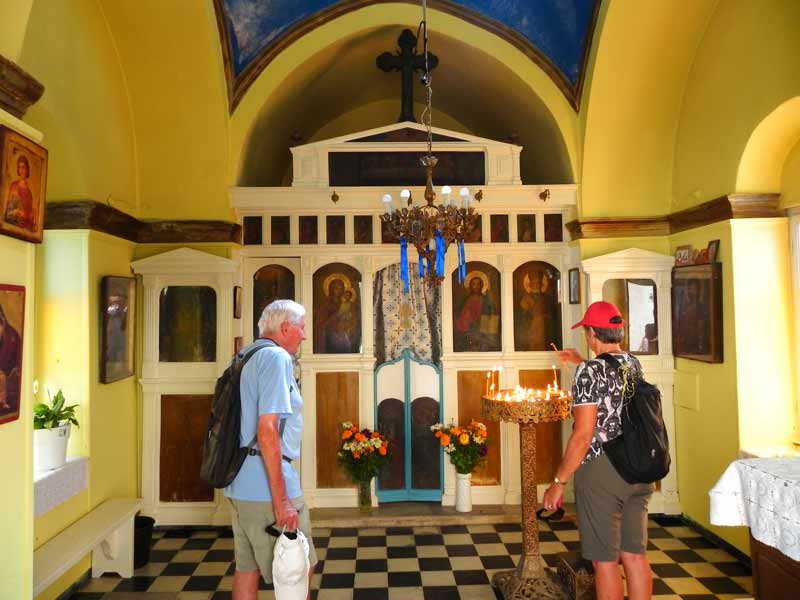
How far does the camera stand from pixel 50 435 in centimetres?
404

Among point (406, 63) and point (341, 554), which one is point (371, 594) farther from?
point (406, 63)

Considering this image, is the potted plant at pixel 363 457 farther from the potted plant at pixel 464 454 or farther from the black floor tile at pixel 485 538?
the black floor tile at pixel 485 538

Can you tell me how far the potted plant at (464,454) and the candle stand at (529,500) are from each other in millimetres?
1429

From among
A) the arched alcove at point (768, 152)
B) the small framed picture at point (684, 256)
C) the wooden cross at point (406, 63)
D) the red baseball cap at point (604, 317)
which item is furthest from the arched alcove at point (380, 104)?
the red baseball cap at point (604, 317)

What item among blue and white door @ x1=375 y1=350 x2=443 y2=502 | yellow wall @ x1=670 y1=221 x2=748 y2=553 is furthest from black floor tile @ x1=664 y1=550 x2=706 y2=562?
blue and white door @ x1=375 y1=350 x2=443 y2=502

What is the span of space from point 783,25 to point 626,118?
1.56m

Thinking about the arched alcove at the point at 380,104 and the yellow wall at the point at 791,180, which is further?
the arched alcove at the point at 380,104

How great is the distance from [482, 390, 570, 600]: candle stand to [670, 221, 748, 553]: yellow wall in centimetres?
154

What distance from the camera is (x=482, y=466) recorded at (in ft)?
19.4

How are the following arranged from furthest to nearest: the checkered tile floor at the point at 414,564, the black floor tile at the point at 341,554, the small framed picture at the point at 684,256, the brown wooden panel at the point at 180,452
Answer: the brown wooden panel at the point at 180,452, the small framed picture at the point at 684,256, the black floor tile at the point at 341,554, the checkered tile floor at the point at 414,564

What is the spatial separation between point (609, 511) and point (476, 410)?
2921mm

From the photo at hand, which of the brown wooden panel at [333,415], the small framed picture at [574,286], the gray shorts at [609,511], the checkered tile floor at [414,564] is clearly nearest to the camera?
the gray shorts at [609,511]

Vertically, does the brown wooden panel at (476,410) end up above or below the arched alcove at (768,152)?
below

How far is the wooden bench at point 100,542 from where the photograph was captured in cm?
379
